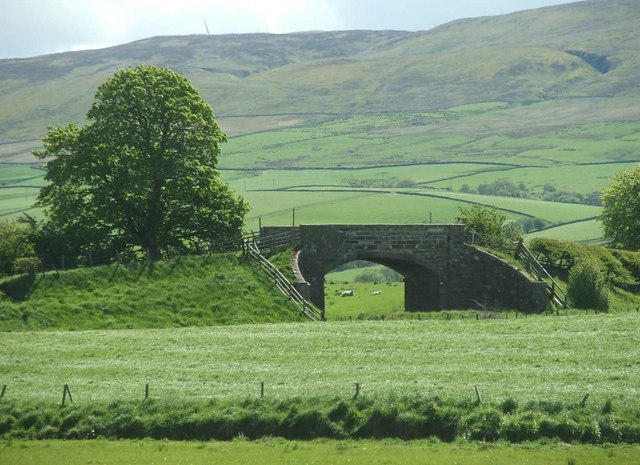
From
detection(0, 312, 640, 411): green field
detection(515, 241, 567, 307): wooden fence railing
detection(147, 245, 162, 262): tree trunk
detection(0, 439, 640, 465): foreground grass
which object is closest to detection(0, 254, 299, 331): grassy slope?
detection(0, 312, 640, 411): green field

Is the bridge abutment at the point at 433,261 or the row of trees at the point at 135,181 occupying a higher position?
the row of trees at the point at 135,181

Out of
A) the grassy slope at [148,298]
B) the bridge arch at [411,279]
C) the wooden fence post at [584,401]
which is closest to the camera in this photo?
the wooden fence post at [584,401]

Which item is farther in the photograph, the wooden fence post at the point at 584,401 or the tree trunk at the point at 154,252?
the tree trunk at the point at 154,252

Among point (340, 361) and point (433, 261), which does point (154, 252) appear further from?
point (340, 361)

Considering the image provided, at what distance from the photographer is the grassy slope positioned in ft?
179

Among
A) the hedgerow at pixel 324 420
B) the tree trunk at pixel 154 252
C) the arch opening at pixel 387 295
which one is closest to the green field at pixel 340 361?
the hedgerow at pixel 324 420

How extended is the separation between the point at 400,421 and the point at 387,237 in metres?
35.5

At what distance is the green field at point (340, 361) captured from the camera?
35.8 meters

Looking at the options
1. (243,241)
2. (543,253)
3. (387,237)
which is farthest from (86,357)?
(543,253)

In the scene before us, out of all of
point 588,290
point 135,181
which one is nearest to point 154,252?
point 135,181

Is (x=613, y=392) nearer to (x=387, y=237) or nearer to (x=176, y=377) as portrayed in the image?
(x=176, y=377)

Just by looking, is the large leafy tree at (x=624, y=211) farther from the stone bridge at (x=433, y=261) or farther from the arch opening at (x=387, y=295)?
the stone bridge at (x=433, y=261)

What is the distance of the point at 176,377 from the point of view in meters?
39.7

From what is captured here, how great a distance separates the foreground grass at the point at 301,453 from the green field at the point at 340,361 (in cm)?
261
